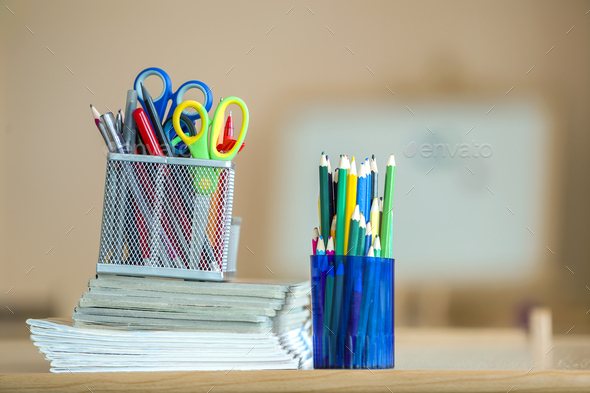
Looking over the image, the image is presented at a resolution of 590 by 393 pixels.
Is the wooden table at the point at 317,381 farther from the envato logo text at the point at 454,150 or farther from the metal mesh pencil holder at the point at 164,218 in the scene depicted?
the envato logo text at the point at 454,150

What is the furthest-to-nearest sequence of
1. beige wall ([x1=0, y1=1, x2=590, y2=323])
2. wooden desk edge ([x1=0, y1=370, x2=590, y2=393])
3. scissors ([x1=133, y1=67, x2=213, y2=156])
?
1. beige wall ([x1=0, y1=1, x2=590, y2=323])
2. scissors ([x1=133, y1=67, x2=213, y2=156])
3. wooden desk edge ([x1=0, y1=370, x2=590, y2=393])

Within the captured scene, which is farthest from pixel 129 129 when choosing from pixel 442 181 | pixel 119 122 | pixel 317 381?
pixel 442 181

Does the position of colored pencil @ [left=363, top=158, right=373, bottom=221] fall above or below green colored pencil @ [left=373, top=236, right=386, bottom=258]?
above

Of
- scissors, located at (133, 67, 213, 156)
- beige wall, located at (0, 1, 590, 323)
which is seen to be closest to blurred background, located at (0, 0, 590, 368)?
beige wall, located at (0, 1, 590, 323)

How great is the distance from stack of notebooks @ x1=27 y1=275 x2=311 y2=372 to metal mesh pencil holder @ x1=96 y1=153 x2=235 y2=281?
0.02 metres

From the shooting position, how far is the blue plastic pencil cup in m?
0.47

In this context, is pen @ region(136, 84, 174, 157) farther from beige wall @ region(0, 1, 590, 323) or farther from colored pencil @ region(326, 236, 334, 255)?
beige wall @ region(0, 1, 590, 323)

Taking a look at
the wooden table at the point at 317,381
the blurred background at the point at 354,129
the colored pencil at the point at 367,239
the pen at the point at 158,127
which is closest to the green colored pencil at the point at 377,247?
the colored pencil at the point at 367,239

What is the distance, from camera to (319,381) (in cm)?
44

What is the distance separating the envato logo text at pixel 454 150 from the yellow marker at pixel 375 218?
0.56m

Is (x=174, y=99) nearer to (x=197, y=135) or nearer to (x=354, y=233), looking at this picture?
(x=197, y=135)

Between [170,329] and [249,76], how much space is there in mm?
663

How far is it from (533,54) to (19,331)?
3.83 feet

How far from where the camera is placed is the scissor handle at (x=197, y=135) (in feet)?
1.74
